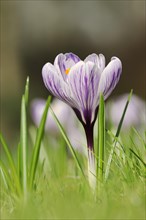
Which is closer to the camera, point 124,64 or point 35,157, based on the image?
point 35,157

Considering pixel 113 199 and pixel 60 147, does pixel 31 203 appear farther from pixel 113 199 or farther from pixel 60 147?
pixel 60 147

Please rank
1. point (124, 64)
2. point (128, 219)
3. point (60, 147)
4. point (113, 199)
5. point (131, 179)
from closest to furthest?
point (128, 219) → point (113, 199) → point (131, 179) → point (60, 147) → point (124, 64)

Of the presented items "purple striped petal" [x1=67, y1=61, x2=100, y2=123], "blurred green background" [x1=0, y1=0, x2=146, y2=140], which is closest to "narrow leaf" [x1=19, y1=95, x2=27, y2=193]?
"purple striped petal" [x1=67, y1=61, x2=100, y2=123]

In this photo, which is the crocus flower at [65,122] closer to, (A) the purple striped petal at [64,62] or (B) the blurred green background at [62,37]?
(A) the purple striped petal at [64,62]

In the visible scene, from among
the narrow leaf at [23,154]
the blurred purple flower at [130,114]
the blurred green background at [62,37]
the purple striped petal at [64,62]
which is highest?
the purple striped petal at [64,62]

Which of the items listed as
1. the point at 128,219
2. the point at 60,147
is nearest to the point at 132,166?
the point at 128,219

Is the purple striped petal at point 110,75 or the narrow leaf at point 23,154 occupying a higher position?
the purple striped petal at point 110,75

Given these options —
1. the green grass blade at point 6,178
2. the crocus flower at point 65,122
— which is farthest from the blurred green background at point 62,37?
the green grass blade at point 6,178

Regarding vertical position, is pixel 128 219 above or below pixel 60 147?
above
